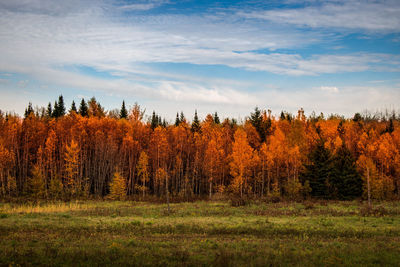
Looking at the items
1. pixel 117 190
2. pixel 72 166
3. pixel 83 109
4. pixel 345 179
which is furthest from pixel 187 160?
pixel 83 109

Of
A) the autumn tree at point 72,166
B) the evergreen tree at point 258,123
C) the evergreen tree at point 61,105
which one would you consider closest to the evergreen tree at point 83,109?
the evergreen tree at point 61,105

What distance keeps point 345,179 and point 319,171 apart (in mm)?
4501

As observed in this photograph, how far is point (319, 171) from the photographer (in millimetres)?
56844

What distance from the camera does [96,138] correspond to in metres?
65.2

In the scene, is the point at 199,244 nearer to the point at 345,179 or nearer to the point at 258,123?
the point at 345,179

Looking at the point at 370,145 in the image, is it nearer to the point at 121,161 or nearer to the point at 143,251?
the point at 121,161

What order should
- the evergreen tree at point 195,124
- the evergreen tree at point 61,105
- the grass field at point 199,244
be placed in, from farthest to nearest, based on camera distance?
the evergreen tree at point 61,105
the evergreen tree at point 195,124
the grass field at point 199,244

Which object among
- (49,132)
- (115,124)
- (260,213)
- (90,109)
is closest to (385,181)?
(260,213)

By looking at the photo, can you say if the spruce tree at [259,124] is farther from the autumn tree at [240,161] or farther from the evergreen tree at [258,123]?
the autumn tree at [240,161]

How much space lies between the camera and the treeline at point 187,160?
55688 millimetres

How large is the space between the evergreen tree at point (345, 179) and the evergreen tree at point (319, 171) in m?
1.10

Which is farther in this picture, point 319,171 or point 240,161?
point 240,161

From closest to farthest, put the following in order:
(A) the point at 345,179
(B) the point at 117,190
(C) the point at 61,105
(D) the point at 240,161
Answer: (A) the point at 345,179, (B) the point at 117,190, (D) the point at 240,161, (C) the point at 61,105

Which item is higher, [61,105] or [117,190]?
[61,105]
